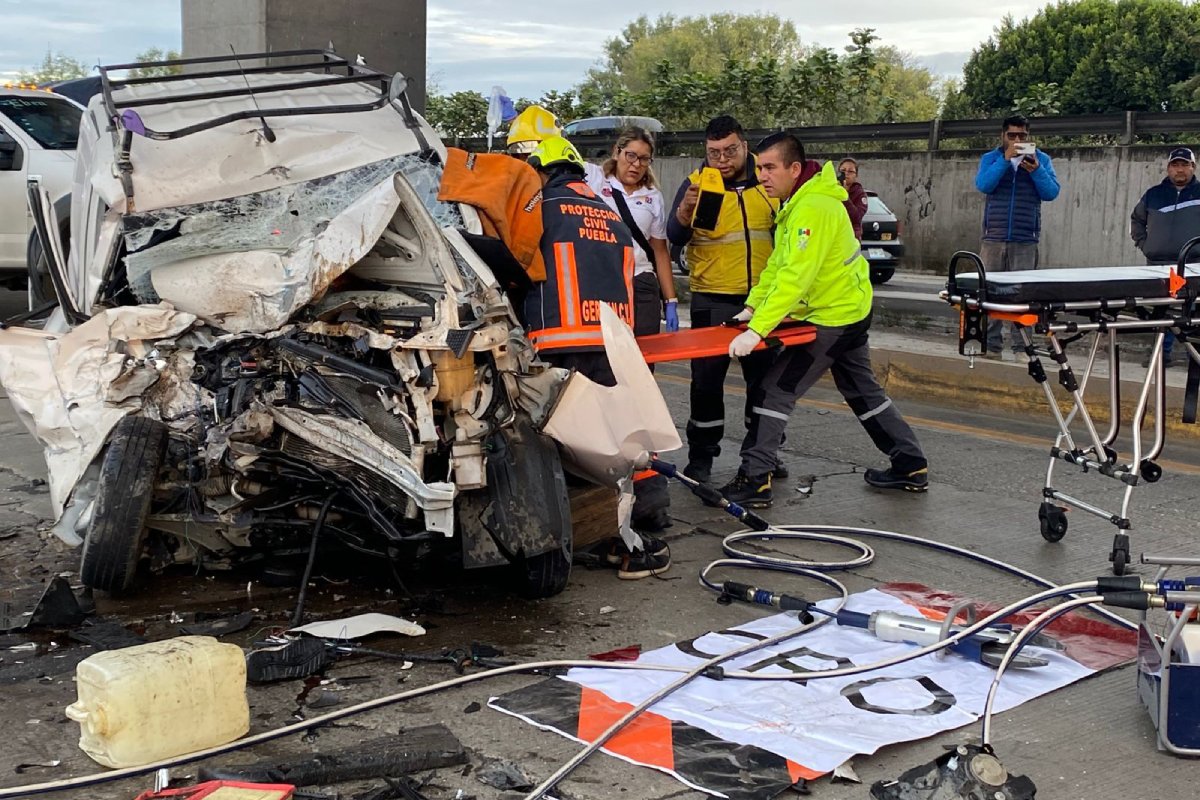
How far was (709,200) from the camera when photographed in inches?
276

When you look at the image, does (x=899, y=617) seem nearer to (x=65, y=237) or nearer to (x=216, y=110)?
(x=216, y=110)

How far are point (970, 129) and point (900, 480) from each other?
16.6 meters

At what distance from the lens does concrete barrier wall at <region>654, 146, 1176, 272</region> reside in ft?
64.3

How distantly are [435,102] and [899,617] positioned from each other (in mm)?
31883

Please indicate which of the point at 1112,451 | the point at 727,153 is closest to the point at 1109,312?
the point at 1112,451

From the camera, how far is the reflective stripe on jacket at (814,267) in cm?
642

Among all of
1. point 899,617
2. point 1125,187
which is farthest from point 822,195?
point 1125,187

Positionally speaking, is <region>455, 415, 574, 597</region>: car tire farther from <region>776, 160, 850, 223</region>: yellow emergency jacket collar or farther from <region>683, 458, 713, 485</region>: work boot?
<region>683, 458, 713, 485</region>: work boot

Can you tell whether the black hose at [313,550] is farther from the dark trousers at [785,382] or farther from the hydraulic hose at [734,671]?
the dark trousers at [785,382]

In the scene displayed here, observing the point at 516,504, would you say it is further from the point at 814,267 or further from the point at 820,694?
the point at 814,267

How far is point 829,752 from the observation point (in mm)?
3791

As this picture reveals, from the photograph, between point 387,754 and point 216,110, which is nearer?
point 387,754

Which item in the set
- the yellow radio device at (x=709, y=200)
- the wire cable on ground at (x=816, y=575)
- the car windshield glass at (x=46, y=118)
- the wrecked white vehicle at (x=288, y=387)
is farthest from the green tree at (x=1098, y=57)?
the wrecked white vehicle at (x=288, y=387)

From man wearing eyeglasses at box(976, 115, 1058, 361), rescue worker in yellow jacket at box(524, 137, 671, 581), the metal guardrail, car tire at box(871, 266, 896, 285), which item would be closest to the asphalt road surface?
rescue worker in yellow jacket at box(524, 137, 671, 581)
